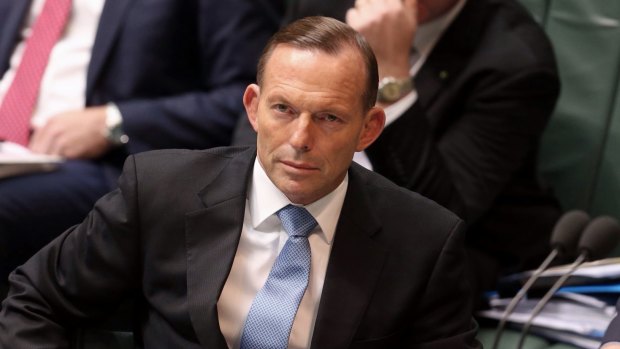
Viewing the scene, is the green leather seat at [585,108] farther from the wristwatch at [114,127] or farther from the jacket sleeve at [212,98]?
the wristwatch at [114,127]

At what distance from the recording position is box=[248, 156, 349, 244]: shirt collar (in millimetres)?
1569

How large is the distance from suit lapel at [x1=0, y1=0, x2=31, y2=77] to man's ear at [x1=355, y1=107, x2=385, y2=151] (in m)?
1.19

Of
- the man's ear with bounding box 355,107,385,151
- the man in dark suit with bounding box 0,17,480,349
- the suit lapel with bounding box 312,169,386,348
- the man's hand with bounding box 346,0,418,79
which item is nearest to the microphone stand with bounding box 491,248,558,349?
the man in dark suit with bounding box 0,17,480,349

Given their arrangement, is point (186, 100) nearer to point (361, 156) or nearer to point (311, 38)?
point (361, 156)

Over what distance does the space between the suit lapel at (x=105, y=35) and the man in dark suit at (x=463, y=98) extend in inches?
16.1

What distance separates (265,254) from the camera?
159cm

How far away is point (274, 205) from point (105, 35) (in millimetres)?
986

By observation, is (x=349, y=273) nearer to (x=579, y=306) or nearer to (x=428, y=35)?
(x=579, y=306)

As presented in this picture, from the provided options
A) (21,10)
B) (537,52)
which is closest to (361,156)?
(537,52)

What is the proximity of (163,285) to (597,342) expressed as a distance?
0.85 m

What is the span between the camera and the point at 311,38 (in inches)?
57.2

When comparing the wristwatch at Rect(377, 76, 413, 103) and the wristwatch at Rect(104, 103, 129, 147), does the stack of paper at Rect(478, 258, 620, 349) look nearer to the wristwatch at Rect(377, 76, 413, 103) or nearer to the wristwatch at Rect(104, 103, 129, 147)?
the wristwatch at Rect(377, 76, 413, 103)

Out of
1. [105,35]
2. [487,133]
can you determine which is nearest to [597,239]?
[487,133]

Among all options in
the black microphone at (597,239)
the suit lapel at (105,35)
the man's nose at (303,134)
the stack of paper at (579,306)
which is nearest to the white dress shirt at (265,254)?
the man's nose at (303,134)
